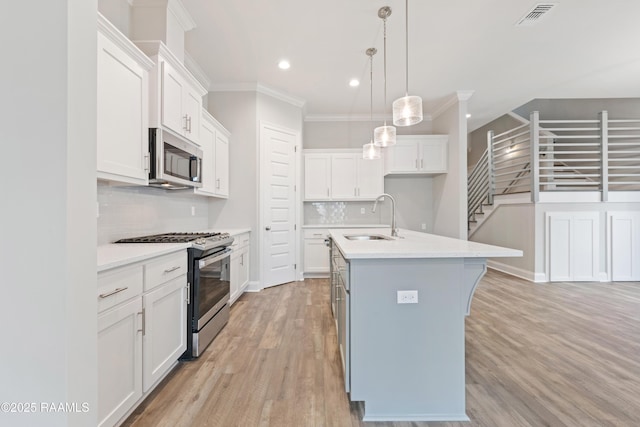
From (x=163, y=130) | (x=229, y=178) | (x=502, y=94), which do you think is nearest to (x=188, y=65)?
(x=229, y=178)

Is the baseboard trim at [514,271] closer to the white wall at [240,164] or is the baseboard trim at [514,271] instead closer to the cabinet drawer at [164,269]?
the white wall at [240,164]

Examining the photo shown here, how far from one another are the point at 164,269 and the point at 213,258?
566mm

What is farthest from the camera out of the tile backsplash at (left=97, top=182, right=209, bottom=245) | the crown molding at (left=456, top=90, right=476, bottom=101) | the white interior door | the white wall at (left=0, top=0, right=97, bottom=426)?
the crown molding at (left=456, top=90, right=476, bottom=101)

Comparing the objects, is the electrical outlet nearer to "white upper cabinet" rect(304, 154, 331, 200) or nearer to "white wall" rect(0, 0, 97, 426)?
"white wall" rect(0, 0, 97, 426)

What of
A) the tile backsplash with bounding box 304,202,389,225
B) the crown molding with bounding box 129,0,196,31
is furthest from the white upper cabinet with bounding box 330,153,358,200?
the crown molding with bounding box 129,0,196,31

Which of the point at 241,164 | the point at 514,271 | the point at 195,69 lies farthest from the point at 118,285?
the point at 514,271

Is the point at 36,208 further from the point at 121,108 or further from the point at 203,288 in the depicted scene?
the point at 203,288

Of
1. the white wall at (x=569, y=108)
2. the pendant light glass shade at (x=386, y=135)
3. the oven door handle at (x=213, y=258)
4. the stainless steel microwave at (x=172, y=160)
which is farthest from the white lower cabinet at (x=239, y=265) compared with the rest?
the white wall at (x=569, y=108)

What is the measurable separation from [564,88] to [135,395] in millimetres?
6569

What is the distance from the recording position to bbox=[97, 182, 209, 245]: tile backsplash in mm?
2045

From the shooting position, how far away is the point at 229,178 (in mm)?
4137

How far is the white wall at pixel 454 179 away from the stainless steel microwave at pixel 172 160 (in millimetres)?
3949

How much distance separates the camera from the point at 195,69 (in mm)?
3672

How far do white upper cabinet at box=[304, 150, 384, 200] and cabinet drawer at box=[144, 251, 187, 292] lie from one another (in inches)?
129
